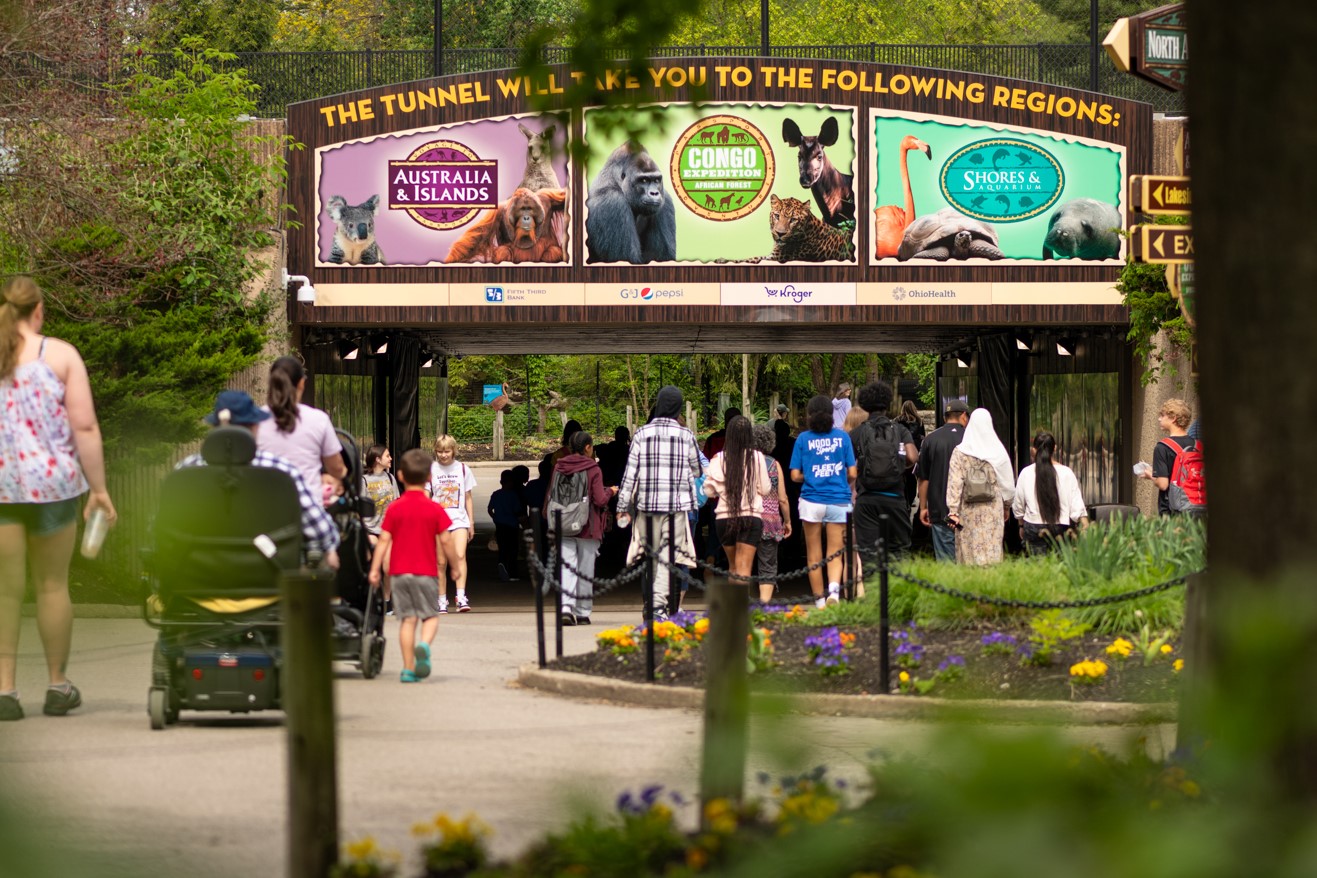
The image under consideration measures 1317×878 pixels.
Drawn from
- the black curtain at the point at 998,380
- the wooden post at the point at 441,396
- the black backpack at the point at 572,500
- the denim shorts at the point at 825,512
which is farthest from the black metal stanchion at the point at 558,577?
the wooden post at the point at 441,396

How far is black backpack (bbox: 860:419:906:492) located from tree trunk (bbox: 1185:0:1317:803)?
11257mm

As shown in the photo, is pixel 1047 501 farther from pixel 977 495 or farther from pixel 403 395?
pixel 403 395

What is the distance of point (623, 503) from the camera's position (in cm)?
1438

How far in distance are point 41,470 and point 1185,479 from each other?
852 cm

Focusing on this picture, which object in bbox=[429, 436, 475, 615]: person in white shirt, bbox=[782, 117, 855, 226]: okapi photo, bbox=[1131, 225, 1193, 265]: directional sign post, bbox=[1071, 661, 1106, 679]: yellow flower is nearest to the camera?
bbox=[1071, 661, 1106, 679]: yellow flower

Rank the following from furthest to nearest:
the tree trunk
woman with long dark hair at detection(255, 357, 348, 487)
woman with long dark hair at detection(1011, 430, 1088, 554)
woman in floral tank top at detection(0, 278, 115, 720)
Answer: woman with long dark hair at detection(1011, 430, 1088, 554) → woman with long dark hair at detection(255, 357, 348, 487) → woman in floral tank top at detection(0, 278, 115, 720) → the tree trunk

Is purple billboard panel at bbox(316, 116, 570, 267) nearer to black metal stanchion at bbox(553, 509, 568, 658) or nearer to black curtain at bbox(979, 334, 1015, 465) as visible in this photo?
black metal stanchion at bbox(553, 509, 568, 658)

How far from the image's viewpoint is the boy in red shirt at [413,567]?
35.0 feet

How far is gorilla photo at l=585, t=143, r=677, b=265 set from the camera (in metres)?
19.7

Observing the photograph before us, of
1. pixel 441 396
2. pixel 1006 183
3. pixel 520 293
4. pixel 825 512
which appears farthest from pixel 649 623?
pixel 441 396

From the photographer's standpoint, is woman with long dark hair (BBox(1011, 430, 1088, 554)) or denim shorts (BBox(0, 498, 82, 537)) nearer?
denim shorts (BBox(0, 498, 82, 537))

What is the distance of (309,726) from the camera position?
4191mm

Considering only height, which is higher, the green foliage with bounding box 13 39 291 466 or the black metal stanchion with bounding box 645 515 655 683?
the green foliage with bounding box 13 39 291 466

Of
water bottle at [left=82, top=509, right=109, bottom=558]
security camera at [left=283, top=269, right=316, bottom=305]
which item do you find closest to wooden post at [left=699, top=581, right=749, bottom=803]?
water bottle at [left=82, top=509, right=109, bottom=558]
